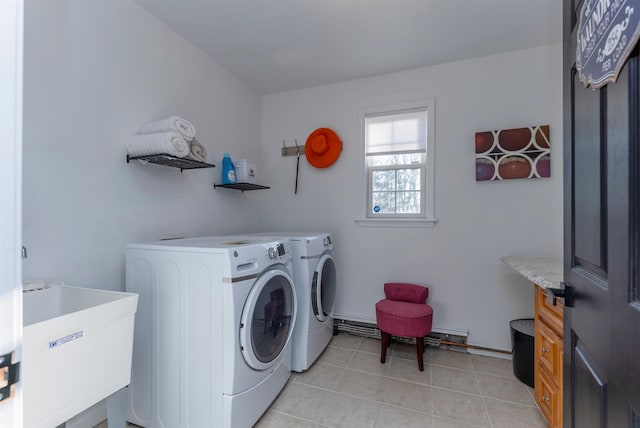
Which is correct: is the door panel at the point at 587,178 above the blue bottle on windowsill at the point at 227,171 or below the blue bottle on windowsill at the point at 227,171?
below

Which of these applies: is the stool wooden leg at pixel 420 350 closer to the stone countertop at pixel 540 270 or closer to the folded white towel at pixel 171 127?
the stone countertop at pixel 540 270

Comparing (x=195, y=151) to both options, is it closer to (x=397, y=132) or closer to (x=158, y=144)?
(x=158, y=144)

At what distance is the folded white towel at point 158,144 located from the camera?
1635mm

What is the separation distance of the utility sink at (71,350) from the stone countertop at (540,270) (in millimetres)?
1877

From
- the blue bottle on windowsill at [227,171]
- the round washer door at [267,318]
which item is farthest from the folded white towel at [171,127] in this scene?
the round washer door at [267,318]

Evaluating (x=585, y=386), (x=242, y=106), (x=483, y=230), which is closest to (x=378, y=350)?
(x=483, y=230)

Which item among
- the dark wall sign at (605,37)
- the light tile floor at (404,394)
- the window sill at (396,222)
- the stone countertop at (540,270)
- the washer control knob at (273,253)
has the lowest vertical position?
the light tile floor at (404,394)

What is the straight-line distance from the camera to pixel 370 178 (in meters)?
2.82

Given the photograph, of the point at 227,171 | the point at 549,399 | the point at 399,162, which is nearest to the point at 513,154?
the point at 399,162

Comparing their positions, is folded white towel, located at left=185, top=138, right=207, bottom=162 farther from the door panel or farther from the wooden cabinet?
the wooden cabinet

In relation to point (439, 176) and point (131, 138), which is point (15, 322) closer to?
point (131, 138)

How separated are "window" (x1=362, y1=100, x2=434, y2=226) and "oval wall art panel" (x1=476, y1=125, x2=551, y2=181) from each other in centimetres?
41

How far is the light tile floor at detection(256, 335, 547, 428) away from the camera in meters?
1.64

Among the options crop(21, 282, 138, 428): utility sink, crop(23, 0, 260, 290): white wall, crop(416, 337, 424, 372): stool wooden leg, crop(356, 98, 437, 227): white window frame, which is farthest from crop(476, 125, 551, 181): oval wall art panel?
crop(21, 282, 138, 428): utility sink
